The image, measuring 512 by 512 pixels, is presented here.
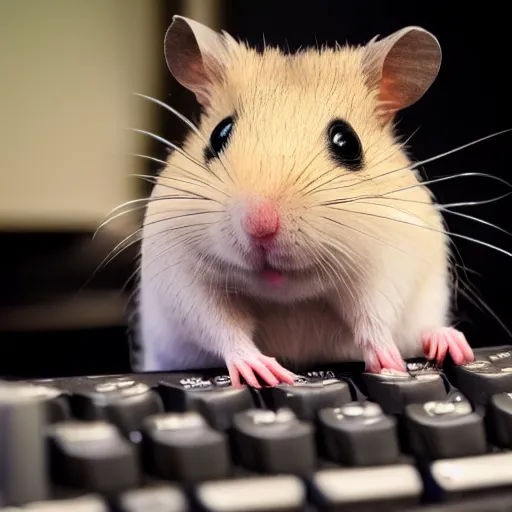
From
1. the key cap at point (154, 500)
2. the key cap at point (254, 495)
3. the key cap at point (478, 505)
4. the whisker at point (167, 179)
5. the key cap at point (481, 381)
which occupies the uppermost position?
the whisker at point (167, 179)

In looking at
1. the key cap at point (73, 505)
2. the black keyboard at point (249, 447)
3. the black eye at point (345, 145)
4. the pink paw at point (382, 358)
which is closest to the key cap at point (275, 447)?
the black keyboard at point (249, 447)

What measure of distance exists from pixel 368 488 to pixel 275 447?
67mm

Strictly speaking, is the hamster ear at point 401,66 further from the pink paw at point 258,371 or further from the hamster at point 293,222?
the pink paw at point 258,371

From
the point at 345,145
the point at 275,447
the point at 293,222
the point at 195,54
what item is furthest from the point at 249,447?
the point at 195,54

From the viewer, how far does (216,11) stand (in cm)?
78

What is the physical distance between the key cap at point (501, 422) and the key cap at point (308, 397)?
0.11 metres

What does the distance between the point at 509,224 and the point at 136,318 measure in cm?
54

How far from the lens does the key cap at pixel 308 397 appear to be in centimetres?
50

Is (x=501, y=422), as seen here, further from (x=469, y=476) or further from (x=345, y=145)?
(x=345, y=145)

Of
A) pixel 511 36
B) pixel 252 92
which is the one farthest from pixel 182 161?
pixel 511 36

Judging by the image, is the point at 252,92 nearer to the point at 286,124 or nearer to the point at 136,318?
the point at 286,124

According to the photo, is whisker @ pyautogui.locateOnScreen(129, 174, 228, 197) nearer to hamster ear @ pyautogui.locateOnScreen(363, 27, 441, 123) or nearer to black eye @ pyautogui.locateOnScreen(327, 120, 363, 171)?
black eye @ pyautogui.locateOnScreen(327, 120, 363, 171)

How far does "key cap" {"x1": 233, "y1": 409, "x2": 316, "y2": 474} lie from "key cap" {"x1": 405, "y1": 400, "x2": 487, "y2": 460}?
82 millimetres

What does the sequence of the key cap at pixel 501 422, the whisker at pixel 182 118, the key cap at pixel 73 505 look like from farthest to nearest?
the whisker at pixel 182 118 < the key cap at pixel 501 422 < the key cap at pixel 73 505
